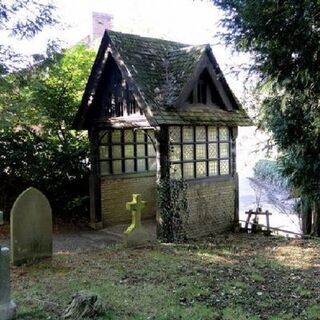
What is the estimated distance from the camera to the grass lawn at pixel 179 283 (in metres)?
6.25

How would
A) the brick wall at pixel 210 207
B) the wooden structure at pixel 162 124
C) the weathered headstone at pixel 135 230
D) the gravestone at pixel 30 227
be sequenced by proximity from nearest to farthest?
the gravestone at pixel 30 227 < the weathered headstone at pixel 135 230 < the wooden structure at pixel 162 124 < the brick wall at pixel 210 207

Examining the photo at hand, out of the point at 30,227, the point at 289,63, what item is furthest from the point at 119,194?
the point at 289,63

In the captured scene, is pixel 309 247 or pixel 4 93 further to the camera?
pixel 4 93

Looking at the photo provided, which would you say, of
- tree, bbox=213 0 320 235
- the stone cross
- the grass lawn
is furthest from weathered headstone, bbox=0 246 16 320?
the stone cross

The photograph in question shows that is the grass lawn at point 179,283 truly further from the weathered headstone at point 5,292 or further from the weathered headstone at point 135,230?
the weathered headstone at point 135,230

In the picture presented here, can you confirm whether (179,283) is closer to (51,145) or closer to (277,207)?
(51,145)

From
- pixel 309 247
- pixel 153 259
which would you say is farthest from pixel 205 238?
pixel 153 259

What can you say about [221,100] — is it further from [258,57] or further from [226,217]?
[258,57]

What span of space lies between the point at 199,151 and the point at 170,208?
2.55 m

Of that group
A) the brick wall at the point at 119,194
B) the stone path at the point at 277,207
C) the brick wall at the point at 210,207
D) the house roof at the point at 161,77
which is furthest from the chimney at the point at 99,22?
the brick wall at the point at 210,207

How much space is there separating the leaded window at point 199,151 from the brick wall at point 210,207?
1.29ft

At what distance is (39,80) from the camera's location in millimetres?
13680

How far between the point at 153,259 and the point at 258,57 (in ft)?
16.8

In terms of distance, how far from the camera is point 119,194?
1591 centimetres
